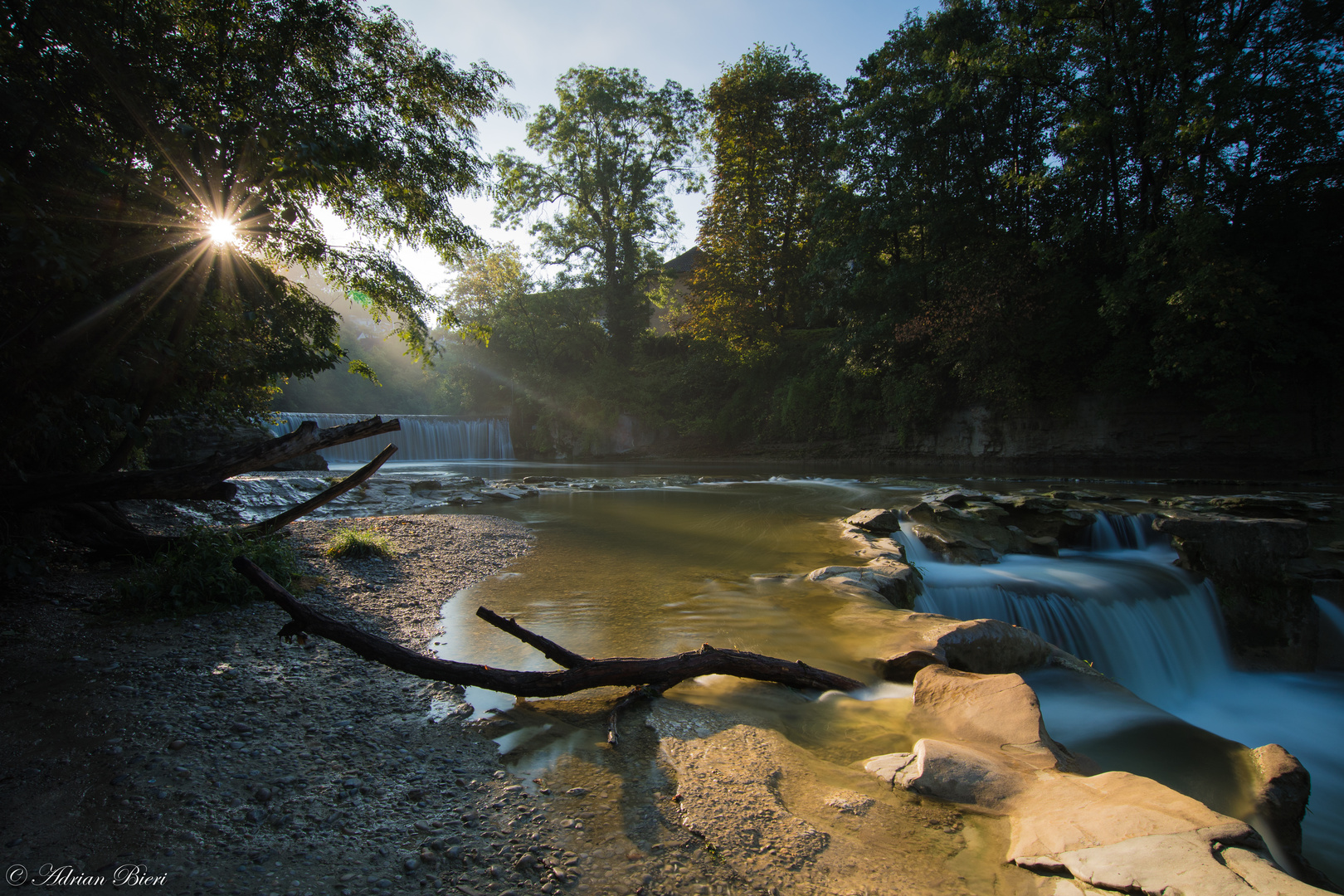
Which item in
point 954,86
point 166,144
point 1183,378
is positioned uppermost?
point 954,86

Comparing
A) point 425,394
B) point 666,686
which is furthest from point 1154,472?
point 425,394

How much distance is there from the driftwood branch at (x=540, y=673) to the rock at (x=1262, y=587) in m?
5.98

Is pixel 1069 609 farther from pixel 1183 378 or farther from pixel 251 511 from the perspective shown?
pixel 1183 378

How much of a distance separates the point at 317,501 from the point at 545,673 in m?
3.96

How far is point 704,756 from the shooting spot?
101 inches

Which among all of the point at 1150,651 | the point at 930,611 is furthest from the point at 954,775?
the point at 1150,651

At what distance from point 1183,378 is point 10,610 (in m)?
20.3

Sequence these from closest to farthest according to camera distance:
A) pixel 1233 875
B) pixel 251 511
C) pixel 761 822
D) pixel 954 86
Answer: pixel 1233 875 < pixel 761 822 < pixel 251 511 < pixel 954 86

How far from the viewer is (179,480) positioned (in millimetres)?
4223

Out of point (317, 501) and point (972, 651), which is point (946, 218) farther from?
point (317, 501)

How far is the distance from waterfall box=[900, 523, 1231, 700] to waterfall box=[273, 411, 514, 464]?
26.4 meters

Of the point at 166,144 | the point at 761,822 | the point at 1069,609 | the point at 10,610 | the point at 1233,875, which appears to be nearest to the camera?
the point at 1233,875

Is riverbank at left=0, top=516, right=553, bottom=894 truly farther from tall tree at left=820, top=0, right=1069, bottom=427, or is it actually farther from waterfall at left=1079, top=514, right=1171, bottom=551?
tall tree at left=820, top=0, right=1069, bottom=427

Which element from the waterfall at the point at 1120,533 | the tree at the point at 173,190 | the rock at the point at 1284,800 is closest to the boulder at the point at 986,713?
the rock at the point at 1284,800
